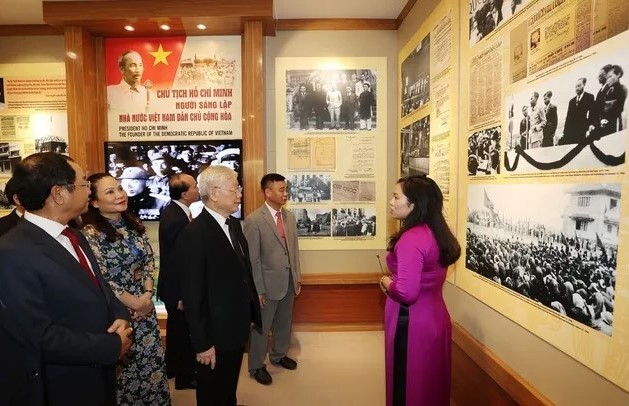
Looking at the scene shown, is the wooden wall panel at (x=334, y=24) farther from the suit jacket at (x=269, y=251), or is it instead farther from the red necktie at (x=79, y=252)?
the red necktie at (x=79, y=252)

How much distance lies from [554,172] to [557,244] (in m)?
0.29

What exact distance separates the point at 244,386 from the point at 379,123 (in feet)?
9.27

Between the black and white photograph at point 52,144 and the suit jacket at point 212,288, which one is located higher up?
the black and white photograph at point 52,144

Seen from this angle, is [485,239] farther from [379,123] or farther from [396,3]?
[396,3]

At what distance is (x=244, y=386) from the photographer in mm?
2963

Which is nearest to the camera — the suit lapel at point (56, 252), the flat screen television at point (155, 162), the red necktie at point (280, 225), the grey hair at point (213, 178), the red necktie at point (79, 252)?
the suit lapel at point (56, 252)

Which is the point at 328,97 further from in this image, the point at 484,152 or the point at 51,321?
the point at 51,321

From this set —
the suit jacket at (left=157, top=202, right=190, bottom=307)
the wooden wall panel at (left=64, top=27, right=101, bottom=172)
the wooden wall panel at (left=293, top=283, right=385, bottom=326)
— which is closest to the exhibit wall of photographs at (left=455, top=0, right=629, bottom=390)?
the wooden wall panel at (left=293, top=283, right=385, bottom=326)

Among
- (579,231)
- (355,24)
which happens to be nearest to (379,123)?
(355,24)

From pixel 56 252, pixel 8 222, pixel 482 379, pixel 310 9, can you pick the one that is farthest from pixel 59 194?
pixel 310 9

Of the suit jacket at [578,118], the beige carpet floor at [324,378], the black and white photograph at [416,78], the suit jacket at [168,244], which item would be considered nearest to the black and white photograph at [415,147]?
the black and white photograph at [416,78]

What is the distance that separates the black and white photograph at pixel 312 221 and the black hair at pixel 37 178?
2.77 meters

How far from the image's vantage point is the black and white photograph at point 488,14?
71.1 inches

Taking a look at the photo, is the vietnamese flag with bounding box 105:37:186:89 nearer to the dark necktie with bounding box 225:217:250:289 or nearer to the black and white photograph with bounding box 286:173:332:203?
the black and white photograph with bounding box 286:173:332:203
